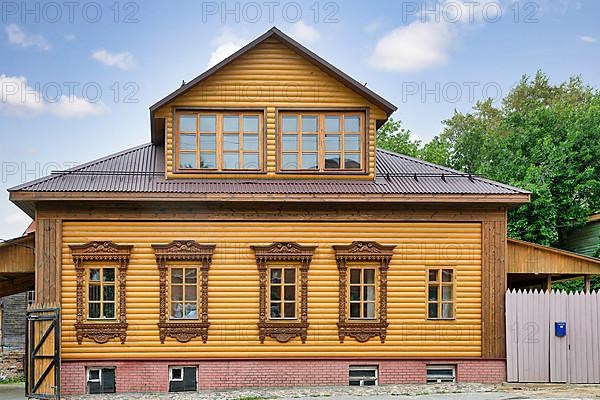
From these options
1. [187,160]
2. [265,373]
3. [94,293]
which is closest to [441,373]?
[265,373]

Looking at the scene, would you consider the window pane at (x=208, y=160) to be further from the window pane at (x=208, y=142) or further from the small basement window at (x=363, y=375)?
the small basement window at (x=363, y=375)

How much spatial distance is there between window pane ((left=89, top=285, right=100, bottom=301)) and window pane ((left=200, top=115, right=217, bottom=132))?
198 inches

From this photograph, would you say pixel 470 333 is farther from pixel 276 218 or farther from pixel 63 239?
pixel 63 239

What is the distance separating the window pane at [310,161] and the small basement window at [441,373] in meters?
6.19

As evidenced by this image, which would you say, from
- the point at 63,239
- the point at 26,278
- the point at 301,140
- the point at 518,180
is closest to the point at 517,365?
the point at 301,140

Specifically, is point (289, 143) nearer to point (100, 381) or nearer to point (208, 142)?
point (208, 142)

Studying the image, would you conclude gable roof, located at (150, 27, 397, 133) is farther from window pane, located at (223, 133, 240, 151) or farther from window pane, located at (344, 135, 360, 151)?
window pane, located at (223, 133, 240, 151)

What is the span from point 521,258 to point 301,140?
22.4ft

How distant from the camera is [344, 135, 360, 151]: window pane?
894 inches

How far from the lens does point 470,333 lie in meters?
21.9

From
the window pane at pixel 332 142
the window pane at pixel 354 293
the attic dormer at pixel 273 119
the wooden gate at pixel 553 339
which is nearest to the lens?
the wooden gate at pixel 553 339

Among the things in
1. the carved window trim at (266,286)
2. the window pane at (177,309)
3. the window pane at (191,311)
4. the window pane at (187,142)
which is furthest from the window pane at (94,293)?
the window pane at (187,142)

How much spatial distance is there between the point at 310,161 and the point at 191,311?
16.9ft

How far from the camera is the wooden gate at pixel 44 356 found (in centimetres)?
2044
